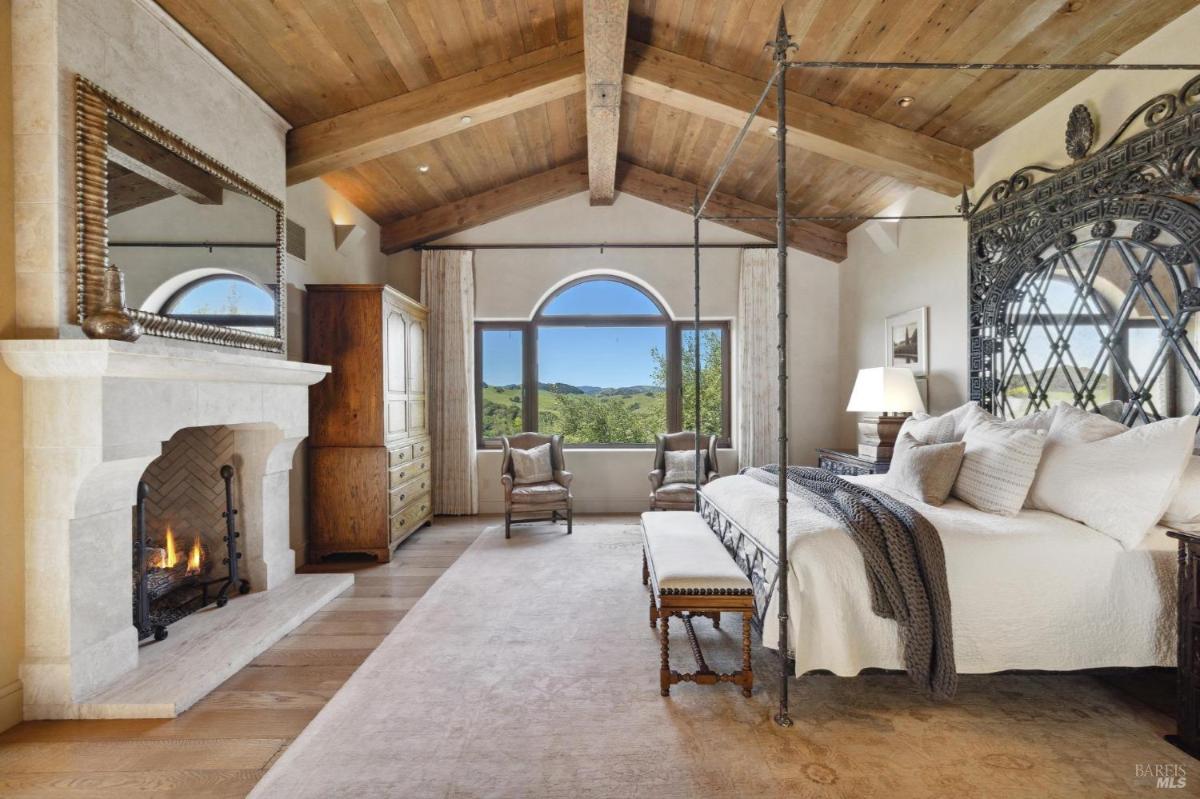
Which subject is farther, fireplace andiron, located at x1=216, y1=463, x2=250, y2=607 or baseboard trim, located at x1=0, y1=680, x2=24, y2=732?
fireplace andiron, located at x1=216, y1=463, x2=250, y2=607

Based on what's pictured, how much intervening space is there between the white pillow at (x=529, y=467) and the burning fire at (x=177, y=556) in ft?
8.27

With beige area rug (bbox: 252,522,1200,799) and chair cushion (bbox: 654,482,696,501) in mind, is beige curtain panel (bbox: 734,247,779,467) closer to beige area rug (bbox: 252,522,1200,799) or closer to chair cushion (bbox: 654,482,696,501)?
chair cushion (bbox: 654,482,696,501)

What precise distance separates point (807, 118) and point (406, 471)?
402 cm

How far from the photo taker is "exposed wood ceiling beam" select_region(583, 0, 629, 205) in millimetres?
3102

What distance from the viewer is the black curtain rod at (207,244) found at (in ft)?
8.38

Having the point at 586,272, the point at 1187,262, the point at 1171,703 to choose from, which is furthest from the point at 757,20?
the point at 1171,703

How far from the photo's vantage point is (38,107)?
2236mm

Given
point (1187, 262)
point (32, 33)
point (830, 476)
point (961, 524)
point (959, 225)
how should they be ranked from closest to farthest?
point (32, 33) → point (961, 524) → point (1187, 262) → point (830, 476) → point (959, 225)

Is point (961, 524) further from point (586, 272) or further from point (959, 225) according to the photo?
point (586, 272)

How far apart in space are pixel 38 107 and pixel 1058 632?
13.8ft

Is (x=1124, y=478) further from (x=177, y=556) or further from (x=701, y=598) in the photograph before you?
(x=177, y=556)

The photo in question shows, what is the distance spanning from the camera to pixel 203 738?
219cm

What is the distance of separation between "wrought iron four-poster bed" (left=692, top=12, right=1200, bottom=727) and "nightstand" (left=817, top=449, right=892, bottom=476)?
29.9 inches

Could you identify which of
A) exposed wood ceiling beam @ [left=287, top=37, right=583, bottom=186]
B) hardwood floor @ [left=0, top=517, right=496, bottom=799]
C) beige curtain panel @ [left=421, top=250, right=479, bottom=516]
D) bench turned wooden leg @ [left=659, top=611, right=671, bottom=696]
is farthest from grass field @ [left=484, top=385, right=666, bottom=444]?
bench turned wooden leg @ [left=659, top=611, right=671, bottom=696]
